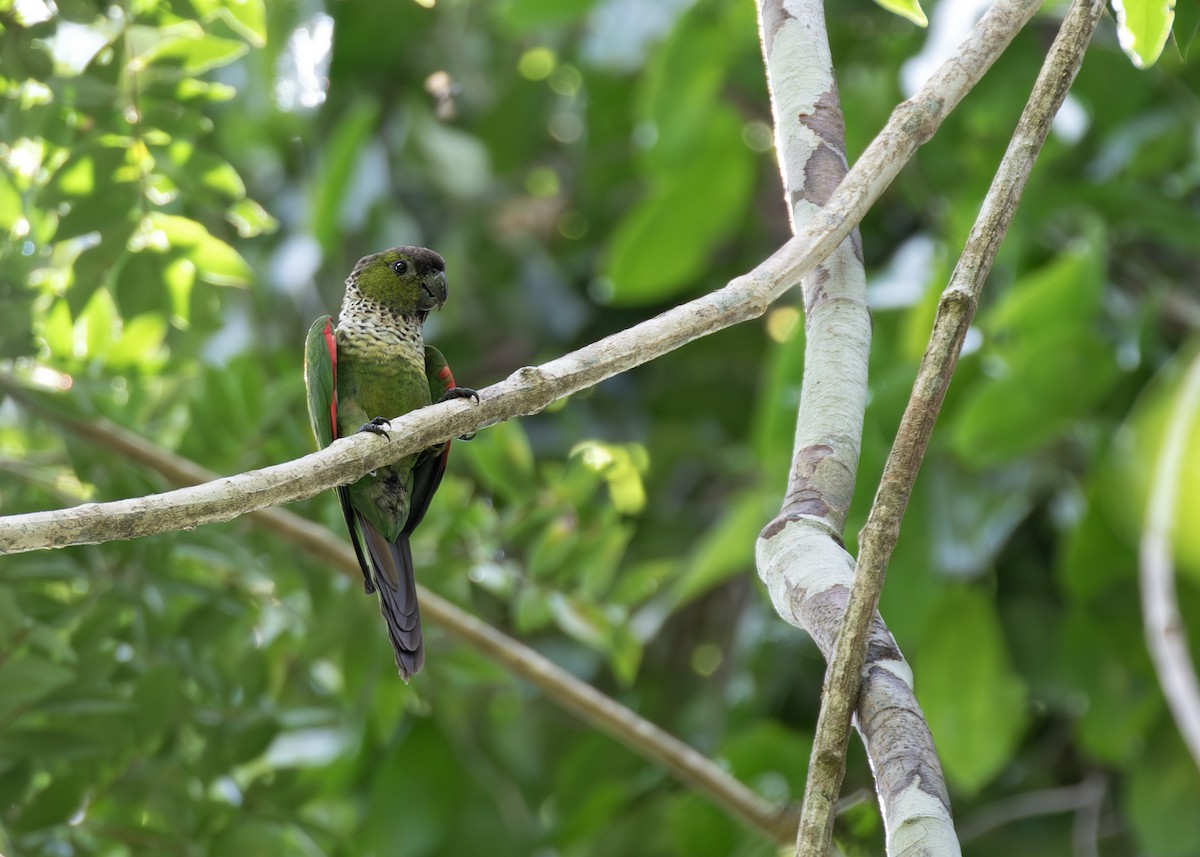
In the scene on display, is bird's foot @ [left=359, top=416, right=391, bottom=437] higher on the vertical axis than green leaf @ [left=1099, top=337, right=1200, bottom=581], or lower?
higher

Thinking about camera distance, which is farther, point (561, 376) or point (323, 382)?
point (323, 382)

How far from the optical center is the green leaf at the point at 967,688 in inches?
141

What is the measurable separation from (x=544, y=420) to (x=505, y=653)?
222 centimetres

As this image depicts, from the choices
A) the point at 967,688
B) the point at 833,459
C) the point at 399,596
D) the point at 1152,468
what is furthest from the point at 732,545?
the point at 833,459

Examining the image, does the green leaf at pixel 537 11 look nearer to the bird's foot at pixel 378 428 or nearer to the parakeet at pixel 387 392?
the parakeet at pixel 387 392

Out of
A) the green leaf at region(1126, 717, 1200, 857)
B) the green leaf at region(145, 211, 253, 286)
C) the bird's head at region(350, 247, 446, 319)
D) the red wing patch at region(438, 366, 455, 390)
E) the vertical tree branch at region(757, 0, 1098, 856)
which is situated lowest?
the green leaf at region(1126, 717, 1200, 857)

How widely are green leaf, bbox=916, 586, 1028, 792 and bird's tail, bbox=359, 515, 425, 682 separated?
2.17 m

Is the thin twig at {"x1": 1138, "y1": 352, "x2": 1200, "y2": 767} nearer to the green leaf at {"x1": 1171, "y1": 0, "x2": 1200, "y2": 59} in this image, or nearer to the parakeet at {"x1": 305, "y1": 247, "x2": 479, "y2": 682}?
the green leaf at {"x1": 1171, "y1": 0, "x2": 1200, "y2": 59}

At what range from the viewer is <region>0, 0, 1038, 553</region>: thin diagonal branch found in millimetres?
1354

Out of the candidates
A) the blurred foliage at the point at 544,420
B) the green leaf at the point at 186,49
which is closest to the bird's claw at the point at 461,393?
the blurred foliage at the point at 544,420

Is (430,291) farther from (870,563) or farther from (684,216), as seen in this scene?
(684,216)


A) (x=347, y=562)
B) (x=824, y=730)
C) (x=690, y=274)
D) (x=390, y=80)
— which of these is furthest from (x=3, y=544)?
(x=390, y=80)

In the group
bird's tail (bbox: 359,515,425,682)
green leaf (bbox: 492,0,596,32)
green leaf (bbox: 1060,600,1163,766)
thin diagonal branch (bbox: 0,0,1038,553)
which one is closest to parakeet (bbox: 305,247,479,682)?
bird's tail (bbox: 359,515,425,682)

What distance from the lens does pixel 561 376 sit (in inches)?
61.6
